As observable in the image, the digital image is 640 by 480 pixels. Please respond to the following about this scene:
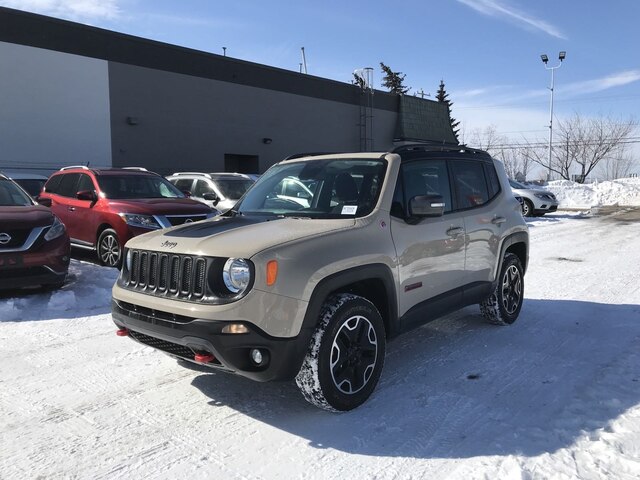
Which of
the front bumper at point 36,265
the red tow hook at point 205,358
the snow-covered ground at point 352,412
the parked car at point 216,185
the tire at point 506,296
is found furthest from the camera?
the parked car at point 216,185

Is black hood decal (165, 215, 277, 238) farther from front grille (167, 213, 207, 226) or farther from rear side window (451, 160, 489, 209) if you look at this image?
front grille (167, 213, 207, 226)

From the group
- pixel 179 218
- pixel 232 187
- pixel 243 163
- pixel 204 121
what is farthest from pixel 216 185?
pixel 243 163

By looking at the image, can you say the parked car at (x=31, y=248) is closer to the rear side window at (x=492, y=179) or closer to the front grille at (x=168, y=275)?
the front grille at (x=168, y=275)

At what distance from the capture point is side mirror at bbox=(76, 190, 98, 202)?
9.02 metres

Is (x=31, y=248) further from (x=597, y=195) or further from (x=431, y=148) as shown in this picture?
(x=597, y=195)

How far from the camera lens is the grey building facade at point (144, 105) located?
16.1 m

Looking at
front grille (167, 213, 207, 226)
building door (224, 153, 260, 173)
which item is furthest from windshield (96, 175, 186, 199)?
building door (224, 153, 260, 173)

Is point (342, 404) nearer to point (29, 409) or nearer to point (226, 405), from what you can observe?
point (226, 405)

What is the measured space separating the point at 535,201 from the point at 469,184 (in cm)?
1564

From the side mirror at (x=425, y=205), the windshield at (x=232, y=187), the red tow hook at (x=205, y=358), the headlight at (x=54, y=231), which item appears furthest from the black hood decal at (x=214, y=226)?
the windshield at (x=232, y=187)

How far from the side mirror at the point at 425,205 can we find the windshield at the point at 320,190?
0.30 m

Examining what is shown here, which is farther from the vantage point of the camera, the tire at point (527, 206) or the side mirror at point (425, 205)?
the tire at point (527, 206)

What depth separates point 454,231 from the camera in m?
4.78

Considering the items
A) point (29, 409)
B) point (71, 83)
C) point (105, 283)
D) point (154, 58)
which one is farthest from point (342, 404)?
point (154, 58)
